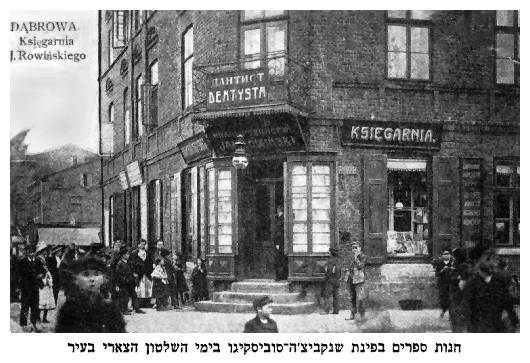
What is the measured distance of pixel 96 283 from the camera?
1098 centimetres

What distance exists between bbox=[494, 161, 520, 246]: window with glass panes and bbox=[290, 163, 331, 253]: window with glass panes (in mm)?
3011

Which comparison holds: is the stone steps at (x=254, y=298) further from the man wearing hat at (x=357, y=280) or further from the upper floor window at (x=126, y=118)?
the upper floor window at (x=126, y=118)

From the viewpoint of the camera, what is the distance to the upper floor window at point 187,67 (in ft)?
48.2

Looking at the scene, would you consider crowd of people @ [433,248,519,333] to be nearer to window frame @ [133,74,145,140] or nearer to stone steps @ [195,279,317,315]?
stone steps @ [195,279,317,315]

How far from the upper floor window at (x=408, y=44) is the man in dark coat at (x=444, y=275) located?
323cm

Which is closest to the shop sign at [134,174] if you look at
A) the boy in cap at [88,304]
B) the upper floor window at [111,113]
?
the upper floor window at [111,113]

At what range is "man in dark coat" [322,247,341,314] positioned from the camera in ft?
40.1

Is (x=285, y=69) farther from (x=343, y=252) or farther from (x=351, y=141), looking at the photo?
(x=343, y=252)

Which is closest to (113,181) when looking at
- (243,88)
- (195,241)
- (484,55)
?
(195,241)

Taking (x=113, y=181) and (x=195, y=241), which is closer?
(x=195, y=241)

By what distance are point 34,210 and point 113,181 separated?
7605mm

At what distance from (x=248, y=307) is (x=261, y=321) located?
285 cm

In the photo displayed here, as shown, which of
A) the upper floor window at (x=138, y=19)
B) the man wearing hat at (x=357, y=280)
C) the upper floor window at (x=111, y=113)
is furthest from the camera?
the upper floor window at (x=111, y=113)

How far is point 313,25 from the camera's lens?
492 inches
